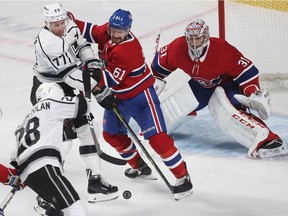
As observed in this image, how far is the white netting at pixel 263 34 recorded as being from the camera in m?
6.04

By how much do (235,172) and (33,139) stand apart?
1.41m

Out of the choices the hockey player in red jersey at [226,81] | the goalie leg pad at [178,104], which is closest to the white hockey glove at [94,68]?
the hockey player in red jersey at [226,81]

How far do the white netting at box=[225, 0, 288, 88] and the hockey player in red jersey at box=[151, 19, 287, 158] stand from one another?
0.86 metres

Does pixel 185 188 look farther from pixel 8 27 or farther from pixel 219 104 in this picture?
pixel 8 27

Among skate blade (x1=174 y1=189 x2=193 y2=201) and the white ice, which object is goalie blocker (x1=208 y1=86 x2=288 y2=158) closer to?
the white ice

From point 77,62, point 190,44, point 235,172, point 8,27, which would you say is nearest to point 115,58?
point 77,62

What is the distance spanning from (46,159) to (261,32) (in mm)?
2779

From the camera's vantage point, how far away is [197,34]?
4.90 m

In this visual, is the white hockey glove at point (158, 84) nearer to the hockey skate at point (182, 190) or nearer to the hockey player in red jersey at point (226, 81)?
the hockey player in red jersey at point (226, 81)

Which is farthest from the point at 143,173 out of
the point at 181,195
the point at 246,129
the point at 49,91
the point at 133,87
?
the point at 49,91

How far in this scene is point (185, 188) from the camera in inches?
179

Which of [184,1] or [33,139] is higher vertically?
[33,139]

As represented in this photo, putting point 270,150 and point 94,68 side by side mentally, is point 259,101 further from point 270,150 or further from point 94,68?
point 94,68

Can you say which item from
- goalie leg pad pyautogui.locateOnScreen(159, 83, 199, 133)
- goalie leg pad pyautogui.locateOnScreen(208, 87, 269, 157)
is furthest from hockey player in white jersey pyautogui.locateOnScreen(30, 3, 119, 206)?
goalie leg pad pyautogui.locateOnScreen(208, 87, 269, 157)
